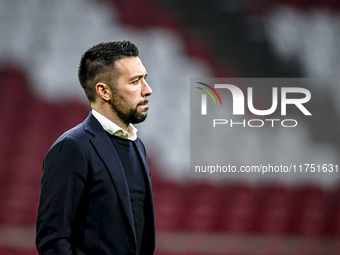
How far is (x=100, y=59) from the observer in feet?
2.84

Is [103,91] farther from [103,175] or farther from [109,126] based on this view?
[103,175]

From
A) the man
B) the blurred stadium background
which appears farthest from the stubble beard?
the blurred stadium background

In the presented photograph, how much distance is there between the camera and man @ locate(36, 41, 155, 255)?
0.73 m

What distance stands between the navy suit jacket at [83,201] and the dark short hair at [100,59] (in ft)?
0.46

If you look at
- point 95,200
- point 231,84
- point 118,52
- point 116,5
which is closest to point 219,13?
point 231,84

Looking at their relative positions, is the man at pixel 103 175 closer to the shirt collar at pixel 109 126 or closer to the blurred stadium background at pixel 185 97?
the shirt collar at pixel 109 126

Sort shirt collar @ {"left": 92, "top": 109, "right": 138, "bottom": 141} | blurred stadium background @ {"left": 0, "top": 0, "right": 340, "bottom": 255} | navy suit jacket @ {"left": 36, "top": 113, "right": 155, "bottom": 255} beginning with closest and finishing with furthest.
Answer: navy suit jacket @ {"left": 36, "top": 113, "right": 155, "bottom": 255} → shirt collar @ {"left": 92, "top": 109, "right": 138, "bottom": 141} → blurred stadium background @ {"left": 0, "top": 0, "right": 340, "bottom": 255}

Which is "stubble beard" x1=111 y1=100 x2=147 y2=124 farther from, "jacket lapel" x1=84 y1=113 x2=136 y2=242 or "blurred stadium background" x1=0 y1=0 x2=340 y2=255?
"blurred stadium background" x1=0 y1=0 x2=340 y2=255

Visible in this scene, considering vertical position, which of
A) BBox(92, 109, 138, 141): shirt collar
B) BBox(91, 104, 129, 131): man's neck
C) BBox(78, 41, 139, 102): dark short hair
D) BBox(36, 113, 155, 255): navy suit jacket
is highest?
BBox(78, 41, 139, 102): dark short hair

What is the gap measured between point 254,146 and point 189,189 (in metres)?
0.48

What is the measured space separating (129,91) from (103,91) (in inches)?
2.4

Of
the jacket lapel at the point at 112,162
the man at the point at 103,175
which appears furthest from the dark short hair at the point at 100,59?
the jacket lapel at the point at 112,162

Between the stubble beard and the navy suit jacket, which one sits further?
the stubble beard

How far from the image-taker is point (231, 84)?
2281 millimetres
